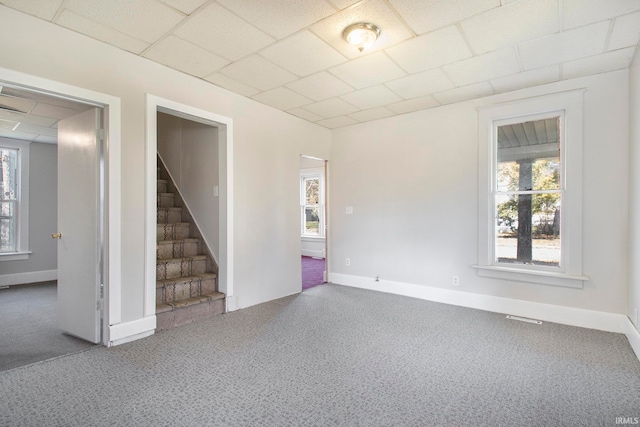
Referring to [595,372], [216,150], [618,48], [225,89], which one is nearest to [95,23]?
[225,89]

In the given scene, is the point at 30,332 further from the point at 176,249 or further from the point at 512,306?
the point at 512,306

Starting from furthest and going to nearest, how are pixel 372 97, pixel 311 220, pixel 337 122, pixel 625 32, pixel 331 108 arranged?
pixel 311 220
pixel 337 122
pixel 331 108
pixel 372 97
pixel 625 32

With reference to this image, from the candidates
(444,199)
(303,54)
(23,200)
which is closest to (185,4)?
(303,54)

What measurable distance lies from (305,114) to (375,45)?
2.00 m

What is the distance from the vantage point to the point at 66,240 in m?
3.09

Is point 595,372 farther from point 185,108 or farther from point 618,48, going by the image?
point 185,108

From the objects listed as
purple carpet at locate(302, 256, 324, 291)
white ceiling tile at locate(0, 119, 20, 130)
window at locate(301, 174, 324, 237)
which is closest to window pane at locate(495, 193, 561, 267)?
purple carpet at locate(302, 256, 324, 291)

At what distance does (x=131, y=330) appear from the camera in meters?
2.89

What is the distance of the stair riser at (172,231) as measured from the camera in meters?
4.14

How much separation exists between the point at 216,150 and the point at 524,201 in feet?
12.4

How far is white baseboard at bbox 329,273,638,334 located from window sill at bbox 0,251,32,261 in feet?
18.7

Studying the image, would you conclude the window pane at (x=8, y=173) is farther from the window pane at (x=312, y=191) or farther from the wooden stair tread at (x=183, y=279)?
the window pane at (x=312, y=191)

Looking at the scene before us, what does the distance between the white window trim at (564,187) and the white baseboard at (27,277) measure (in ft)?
23.1

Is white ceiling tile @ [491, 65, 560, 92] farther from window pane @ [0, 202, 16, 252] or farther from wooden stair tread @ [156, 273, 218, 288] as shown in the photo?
window pane @ [0, 202, 16, 252]
